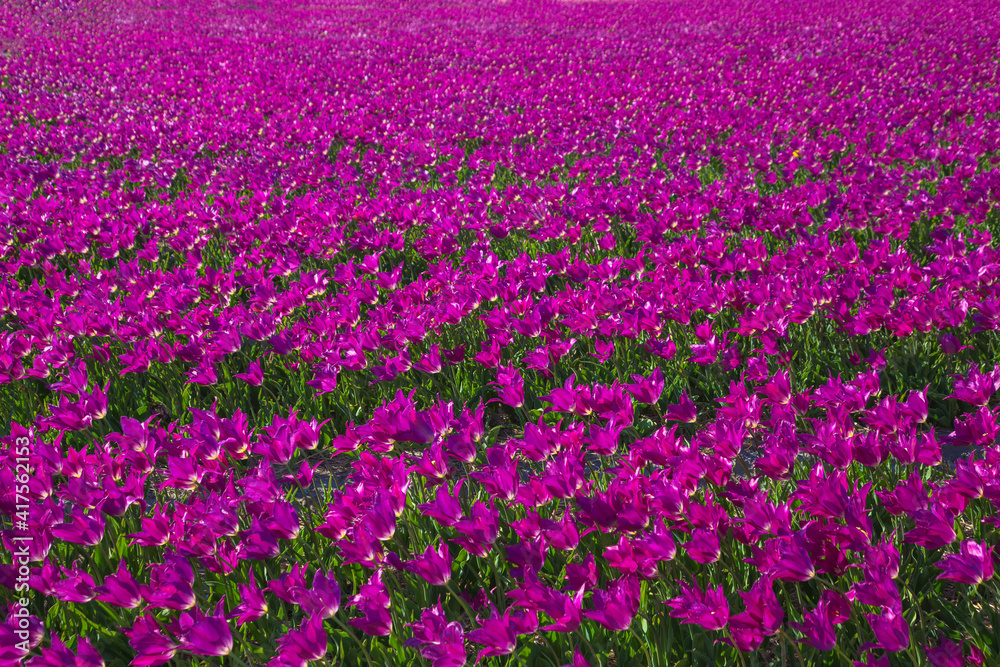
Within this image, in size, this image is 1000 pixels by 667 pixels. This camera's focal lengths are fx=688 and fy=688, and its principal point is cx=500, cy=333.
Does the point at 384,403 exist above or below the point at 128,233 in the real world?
below

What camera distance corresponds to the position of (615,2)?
105 ft

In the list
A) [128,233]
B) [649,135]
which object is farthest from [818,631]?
[649,135]

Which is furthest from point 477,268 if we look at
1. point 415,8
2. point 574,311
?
point 415,8

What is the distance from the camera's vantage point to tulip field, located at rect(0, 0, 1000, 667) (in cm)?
183

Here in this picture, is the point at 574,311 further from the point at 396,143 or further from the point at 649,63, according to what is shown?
the point at 649,63

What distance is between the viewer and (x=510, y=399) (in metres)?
2.69

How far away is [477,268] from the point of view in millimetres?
4430

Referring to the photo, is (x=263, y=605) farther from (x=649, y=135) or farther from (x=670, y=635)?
(x=649, y=135)

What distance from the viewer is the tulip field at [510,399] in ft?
5.99

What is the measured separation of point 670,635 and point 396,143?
25.4 feet

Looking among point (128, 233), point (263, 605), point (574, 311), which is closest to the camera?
point (263, 605)

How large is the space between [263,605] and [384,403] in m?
1.76

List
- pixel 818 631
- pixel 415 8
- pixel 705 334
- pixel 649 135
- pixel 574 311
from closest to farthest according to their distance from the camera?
pixel 818 631 < pixel 705 334 < pixel 574 311 < pixel 649 135 < pixel 415 8

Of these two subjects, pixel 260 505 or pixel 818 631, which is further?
pixel 260 505
